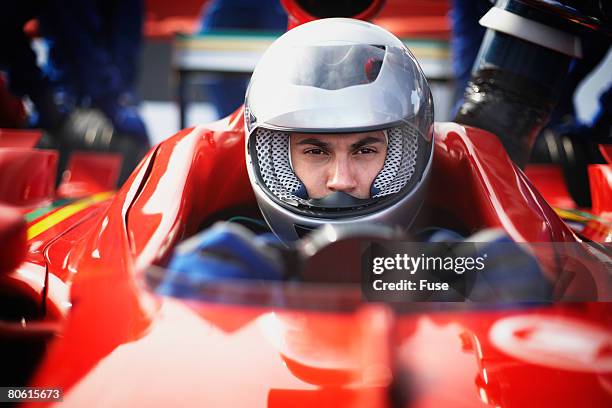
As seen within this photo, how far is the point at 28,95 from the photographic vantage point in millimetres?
1574

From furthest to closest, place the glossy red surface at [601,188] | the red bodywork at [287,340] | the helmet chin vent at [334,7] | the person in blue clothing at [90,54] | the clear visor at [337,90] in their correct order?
the person in blue clothing at [90,54]
the helmet chin vent at [334,7]
the glossy red surface at [601,188]
the clear visor at [337,90]
the red bodywork at [287,340]

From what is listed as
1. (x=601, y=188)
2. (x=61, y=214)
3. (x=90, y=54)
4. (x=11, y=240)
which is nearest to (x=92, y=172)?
(x=61, y=214)

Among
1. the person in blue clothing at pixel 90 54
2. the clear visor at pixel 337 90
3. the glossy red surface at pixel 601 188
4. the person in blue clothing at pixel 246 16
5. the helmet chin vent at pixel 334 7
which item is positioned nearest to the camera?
the clear visor at pixel 337 90

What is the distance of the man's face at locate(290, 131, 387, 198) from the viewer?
2.48ft

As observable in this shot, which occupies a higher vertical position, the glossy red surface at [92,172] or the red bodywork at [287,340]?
the red bodywork at [287,340]

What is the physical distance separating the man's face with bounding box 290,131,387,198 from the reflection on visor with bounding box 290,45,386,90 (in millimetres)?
72

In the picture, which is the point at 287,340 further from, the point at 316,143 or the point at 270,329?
the point at 316,143

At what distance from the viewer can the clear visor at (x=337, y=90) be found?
733mm

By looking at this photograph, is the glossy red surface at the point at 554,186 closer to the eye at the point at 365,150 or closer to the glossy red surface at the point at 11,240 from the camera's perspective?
the eye at the point at 365,150

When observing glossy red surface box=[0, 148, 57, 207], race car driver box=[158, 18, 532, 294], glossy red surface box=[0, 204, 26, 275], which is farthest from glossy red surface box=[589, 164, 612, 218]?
glossy red surface box=[0, 148, 57, 207]

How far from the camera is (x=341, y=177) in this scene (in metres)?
0.75

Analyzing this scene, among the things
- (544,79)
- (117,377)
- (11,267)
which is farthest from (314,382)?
(544,79)

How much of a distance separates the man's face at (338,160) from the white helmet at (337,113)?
0.04 ft

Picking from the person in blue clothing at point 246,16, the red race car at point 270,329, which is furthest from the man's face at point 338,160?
the person in blue clothing at point 246,16
